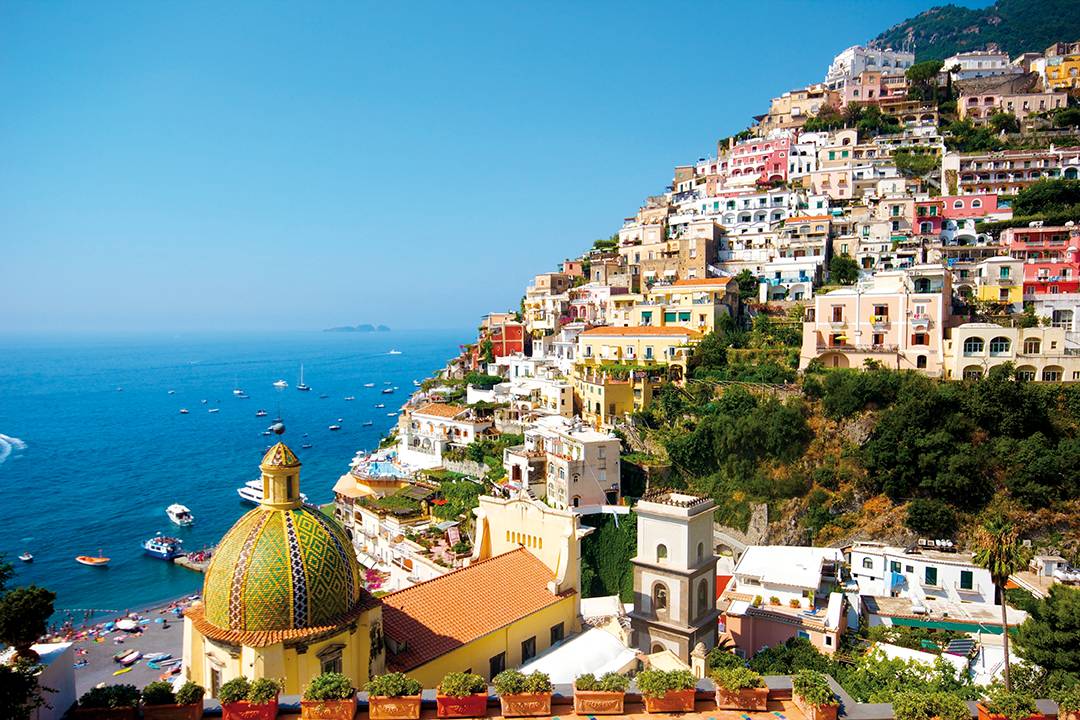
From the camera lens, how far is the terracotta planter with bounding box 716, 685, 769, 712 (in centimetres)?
992

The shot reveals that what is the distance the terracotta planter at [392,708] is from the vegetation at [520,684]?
118 centimetres

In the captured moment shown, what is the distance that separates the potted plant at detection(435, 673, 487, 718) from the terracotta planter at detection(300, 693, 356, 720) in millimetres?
1239

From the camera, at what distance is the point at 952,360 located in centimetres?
3734

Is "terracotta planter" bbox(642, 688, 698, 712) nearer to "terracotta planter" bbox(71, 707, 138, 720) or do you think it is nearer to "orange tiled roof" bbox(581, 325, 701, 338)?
"terracotta planter" bbox(71, 707, 138, 720)

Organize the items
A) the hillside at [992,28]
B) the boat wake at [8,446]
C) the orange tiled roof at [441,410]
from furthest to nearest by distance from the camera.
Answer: the hillside at [992,28] < the boat wake at [8,446] < the orange tiled roof at [441,410]

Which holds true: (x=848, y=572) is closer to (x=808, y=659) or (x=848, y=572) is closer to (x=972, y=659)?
(x=972, y=659)

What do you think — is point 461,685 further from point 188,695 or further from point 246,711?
point 188,695

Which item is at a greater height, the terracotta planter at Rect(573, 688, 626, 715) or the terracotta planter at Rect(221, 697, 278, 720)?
the terracotta planter at Rect(221, 697, 278, 720)

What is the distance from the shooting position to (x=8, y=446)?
275 ft

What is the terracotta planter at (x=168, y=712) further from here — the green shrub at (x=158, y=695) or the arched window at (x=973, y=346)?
the arched window at (x=973, y=346)

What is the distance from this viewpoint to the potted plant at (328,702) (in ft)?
31.1

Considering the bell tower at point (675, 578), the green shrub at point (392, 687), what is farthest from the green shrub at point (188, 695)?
the bell tower at point (675, 578)

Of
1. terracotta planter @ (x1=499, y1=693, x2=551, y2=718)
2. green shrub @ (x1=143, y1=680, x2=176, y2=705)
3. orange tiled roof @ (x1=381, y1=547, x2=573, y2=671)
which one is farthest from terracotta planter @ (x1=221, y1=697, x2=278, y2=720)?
orange tiled roof @ (x1=381, y1=547, x2=573, y2=671)

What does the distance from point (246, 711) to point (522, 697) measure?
3807mm
